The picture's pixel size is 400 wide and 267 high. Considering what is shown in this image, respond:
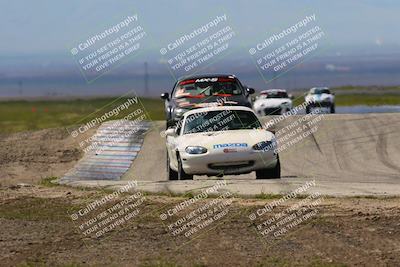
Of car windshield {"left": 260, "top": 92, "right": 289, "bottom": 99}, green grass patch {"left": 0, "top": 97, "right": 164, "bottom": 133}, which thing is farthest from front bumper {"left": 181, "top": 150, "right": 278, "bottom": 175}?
green grass patch {"left": 0, "top": 97, "right": 164, "bottom": 133}

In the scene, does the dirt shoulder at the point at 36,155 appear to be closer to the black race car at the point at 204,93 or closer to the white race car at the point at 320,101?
the black race car at the point at 204,93

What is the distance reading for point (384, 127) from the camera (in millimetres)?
26609

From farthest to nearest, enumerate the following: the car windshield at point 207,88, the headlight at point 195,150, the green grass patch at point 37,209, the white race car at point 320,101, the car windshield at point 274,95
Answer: the white race car at point 320,101
the car windshield at point 274,95
the car windshield at point 207,88
the headlight at point 195,150
the green grass patch at point 37,209

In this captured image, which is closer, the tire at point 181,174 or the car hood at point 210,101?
the tire at point 181,174

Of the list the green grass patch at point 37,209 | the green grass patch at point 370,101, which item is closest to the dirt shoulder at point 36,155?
the green grass patch at point 37,209

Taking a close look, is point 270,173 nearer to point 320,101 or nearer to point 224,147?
point 224,147

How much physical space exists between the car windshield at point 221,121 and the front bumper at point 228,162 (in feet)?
3.17

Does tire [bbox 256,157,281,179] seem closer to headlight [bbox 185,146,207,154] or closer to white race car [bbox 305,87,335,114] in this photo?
headlight [bbox 185,146,207,154]

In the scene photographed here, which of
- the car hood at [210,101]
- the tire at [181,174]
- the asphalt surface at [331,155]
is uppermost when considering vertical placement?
the tire at [181,174]

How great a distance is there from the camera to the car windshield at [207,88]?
77.4ft

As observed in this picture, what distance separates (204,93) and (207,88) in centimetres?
24

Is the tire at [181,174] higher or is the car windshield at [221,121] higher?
the car windshield at [221,121]

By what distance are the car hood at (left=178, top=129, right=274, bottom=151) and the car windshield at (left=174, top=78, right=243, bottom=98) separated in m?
6.44

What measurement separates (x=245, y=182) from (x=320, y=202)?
2.70 meters
